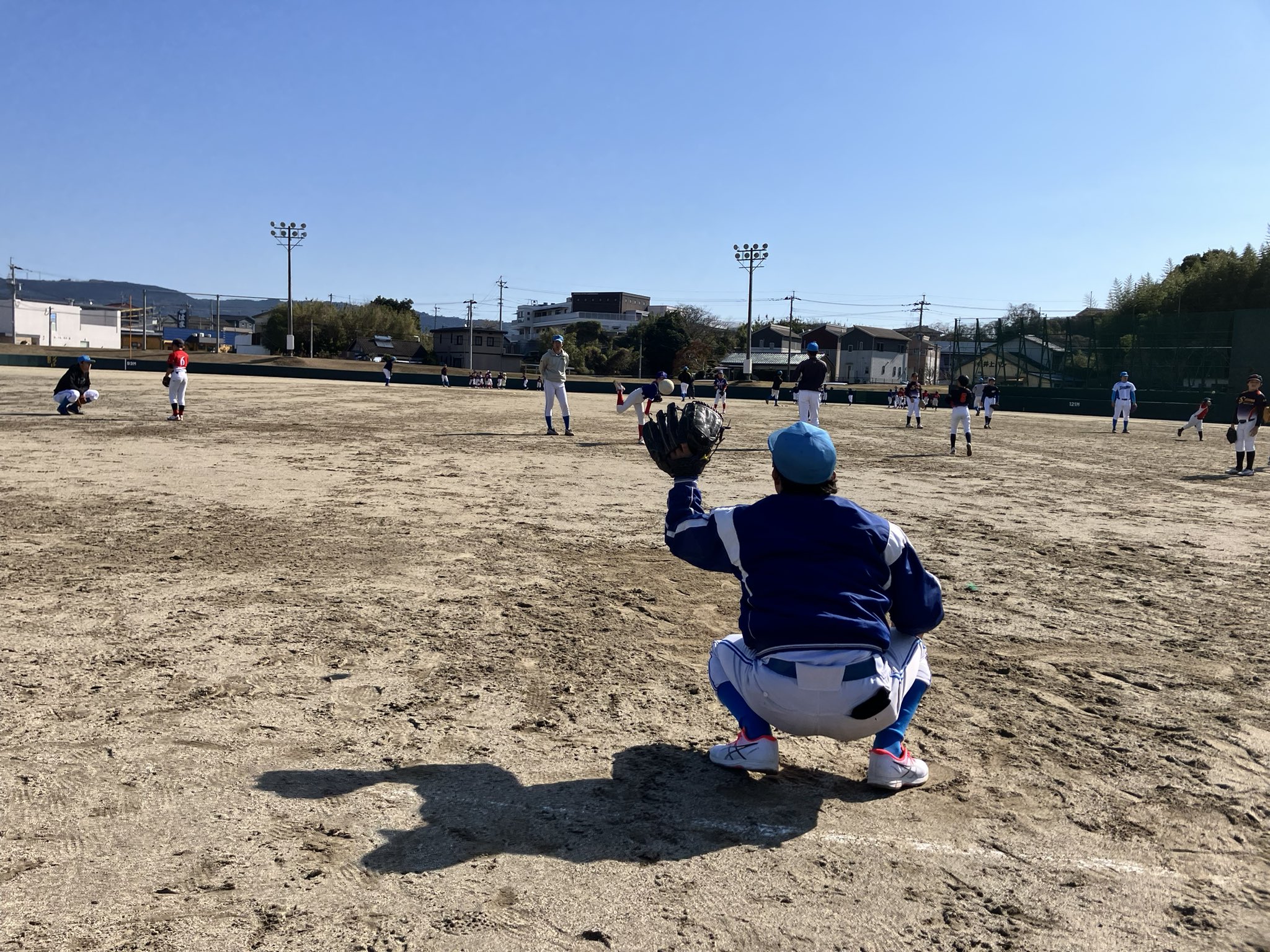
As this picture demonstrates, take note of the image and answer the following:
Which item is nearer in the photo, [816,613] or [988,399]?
[816,613]

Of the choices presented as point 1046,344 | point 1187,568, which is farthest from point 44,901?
point 1046,344

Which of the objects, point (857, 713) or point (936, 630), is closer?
point (857, 713)

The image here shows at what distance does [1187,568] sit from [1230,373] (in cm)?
4416

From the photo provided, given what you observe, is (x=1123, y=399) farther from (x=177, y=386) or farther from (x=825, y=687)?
(x=825, y=687)

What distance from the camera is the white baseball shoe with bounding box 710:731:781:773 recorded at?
3309 millimetres

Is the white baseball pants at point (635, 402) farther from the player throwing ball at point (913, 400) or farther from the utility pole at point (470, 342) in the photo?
the utility pole at point (470, 342)

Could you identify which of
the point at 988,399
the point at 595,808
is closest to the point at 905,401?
the point at 988,399

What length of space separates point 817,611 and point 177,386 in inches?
767

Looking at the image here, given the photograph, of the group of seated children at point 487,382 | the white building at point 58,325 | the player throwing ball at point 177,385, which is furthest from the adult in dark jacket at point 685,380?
the white building at point 58,325

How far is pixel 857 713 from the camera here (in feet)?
10.0

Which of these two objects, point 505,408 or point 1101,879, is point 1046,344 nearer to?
point 505,408

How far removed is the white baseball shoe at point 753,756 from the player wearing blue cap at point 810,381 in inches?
548

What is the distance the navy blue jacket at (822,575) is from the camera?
3047mm

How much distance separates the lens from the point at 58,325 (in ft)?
310
